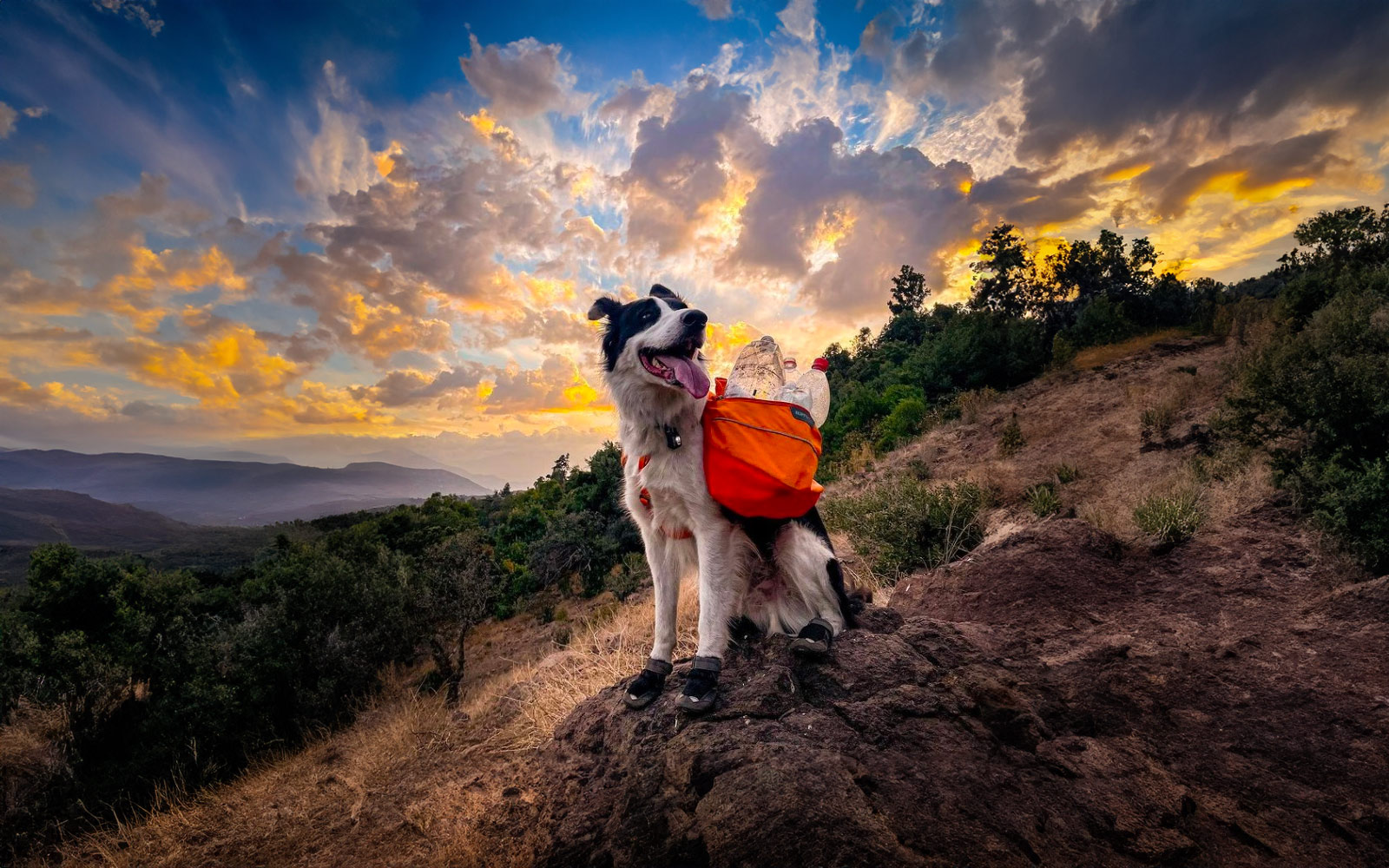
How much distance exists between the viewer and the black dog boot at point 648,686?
9.69ft

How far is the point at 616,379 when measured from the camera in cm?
307

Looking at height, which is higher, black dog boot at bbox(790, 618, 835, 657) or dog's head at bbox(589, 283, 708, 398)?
dog's head at bbox(589, 283, 708, 398)

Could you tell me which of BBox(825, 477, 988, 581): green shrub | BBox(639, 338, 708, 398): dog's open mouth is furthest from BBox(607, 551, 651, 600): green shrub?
BBox(639, 338, 708, 398): dog's open mouth

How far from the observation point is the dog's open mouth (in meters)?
2.84

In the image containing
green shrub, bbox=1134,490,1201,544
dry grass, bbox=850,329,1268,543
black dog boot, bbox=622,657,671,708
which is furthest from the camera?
dry grass, bbox=850,329,1268,543

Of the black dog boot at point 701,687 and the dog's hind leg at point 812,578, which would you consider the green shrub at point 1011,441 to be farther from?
the black dog boot at point 701,687

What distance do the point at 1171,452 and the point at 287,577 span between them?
19.3 m

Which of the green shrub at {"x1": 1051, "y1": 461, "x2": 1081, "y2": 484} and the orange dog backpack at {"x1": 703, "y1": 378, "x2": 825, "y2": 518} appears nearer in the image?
the orange dog backpack at {"x1": 703, "y1": 378, "x2": 825, "y2": 518}

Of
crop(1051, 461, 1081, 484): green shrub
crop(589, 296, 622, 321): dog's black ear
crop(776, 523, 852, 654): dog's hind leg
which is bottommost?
crop(776, 523, 852, 654): dog's hind leg

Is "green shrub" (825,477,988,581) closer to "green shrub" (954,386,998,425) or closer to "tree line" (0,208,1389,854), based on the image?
"tree line" (0,208,1389,854)

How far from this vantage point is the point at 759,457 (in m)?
2.90

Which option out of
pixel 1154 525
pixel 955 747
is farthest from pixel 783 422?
pixel 1154 525

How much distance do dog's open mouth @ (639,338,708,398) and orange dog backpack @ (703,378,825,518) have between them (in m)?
0.26

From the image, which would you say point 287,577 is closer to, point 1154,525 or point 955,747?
point 955,747
